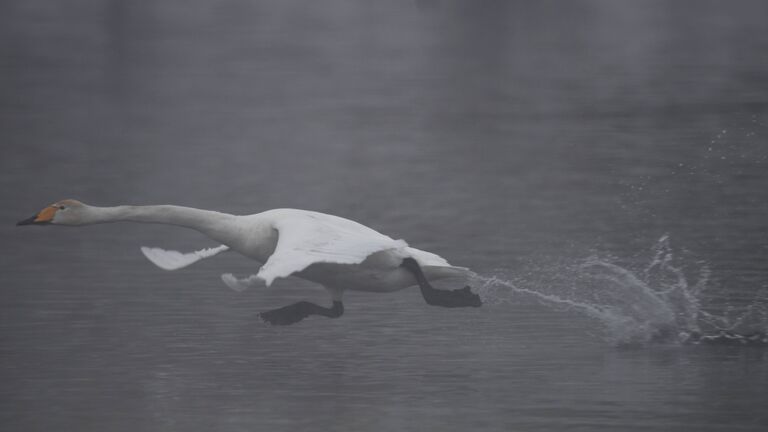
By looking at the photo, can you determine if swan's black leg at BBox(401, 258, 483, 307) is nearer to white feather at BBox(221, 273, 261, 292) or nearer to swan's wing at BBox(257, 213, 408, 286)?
swan's wing at BBox(257, 213, 408, 286)

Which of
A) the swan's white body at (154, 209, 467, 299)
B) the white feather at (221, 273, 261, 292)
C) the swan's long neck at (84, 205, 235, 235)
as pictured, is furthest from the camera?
the swan's long neck at (84, 205, 235, 235)

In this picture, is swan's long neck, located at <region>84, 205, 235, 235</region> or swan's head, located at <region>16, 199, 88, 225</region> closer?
swan's long neck, located at <region>84, 205, 235, 235</region>

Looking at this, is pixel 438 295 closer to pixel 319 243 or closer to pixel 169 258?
pixel 319 243

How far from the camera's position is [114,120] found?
2898cm

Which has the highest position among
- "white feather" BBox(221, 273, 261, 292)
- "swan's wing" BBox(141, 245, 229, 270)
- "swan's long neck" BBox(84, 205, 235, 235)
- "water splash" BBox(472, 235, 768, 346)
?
"swan's long neck" BBox(84, 205, 235, 235)

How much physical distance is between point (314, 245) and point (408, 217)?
7.81 metres

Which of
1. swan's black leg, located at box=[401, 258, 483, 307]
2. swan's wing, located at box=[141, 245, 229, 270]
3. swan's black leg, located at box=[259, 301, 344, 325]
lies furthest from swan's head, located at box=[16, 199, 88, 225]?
swan's black leg, located at box=[401, 258, 483, 307]

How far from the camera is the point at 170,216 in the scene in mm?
10836

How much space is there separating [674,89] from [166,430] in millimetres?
21742

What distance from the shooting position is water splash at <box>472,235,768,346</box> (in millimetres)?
11445

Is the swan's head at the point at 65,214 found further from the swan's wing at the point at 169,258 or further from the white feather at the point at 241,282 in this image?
the white feather at the point at 241,282

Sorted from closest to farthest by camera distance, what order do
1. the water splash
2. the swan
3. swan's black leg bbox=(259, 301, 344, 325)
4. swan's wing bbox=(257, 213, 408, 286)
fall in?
swan's wing bbox=(257, 213, 408, 286) < the swan < swan's black leg bbox=(259, 301, 344, 325) < the water splash

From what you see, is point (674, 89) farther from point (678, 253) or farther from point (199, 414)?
point (199, 414)

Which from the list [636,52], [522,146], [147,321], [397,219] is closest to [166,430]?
Answer: [147,321]
